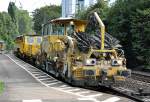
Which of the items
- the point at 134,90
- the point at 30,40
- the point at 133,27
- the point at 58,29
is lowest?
the point at 134,90

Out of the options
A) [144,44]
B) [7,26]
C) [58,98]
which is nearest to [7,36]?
[7,26]

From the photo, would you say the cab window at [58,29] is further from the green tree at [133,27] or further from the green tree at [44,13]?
the green tree at [44,13]

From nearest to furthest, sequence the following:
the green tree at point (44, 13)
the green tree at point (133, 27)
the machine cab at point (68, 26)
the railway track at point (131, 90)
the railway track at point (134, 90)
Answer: the railway track at point (134, 90), the railway track at point (131, 90), the machine cab at point (68, 26), the green tree at point (133, 27), the green tree at point (44, 13)

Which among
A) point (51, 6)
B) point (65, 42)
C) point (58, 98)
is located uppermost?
point (51, 6)

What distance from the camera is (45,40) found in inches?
1188

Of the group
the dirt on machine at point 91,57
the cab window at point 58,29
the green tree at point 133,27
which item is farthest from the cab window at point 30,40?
the dirt on machine at point 91,57

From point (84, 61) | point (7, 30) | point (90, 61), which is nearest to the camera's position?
point (90, 61)

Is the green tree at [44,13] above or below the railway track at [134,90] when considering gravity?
above

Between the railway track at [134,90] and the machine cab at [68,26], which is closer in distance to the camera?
the railway track at [134,90]

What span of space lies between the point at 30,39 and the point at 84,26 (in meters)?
26.8

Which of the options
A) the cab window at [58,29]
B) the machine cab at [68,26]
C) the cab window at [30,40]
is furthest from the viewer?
the cab window at [30,40]

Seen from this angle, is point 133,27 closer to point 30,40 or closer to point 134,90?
point 30,40

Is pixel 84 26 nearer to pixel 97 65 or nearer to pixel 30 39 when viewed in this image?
pixel 97 65

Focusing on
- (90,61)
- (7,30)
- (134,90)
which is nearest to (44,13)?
(7,30)
